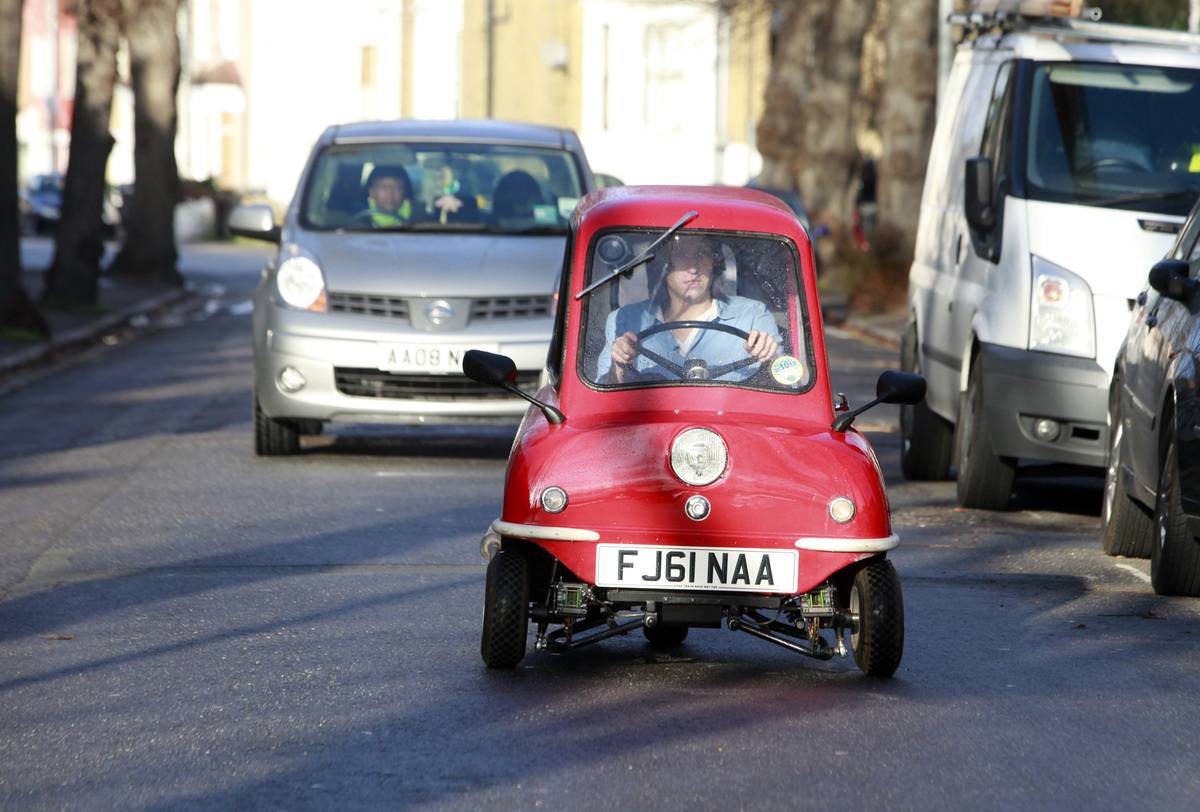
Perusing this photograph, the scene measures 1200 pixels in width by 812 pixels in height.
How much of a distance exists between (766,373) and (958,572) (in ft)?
7.97

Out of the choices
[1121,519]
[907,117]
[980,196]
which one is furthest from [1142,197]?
[907,117]

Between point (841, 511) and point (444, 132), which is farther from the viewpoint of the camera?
point (444, 132)

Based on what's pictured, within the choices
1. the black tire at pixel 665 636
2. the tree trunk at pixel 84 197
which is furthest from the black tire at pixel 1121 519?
→ the tree trunk at pixel 84 197

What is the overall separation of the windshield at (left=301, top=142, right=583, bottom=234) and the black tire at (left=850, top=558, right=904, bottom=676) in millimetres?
7046

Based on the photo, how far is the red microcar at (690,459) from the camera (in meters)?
6.84

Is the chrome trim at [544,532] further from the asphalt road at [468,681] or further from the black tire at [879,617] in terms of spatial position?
the black tire at [879,617]

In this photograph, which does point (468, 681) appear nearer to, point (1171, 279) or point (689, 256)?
point (689, 256)

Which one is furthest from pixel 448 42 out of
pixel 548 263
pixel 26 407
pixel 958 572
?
pixel 958 572

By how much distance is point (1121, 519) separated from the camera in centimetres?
1004

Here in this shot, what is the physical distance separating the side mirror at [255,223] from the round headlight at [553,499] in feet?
22.3

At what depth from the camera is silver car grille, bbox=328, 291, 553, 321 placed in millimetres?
12797

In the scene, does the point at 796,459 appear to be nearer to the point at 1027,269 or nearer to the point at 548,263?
the point at 1027,269

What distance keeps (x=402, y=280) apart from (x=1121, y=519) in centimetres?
460

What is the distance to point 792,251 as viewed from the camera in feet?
24.7
